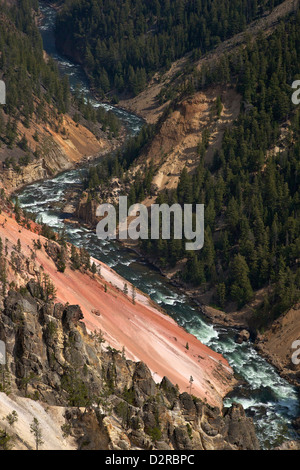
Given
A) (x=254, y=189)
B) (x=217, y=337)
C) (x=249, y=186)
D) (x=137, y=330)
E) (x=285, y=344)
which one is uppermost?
(x=249, y=186)

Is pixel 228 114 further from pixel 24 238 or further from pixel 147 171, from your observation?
pixel 24 238

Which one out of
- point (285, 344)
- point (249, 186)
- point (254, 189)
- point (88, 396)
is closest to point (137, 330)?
point (285, 344)

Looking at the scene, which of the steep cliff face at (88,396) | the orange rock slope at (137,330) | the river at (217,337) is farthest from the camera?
the orange rock slope at (137,330)

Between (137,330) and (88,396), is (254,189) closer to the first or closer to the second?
(137,330)

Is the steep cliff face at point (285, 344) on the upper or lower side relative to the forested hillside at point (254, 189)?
lower

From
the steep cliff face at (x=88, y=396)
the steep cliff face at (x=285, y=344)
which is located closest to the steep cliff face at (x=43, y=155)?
the steep cliff face at (x=285, y=344)

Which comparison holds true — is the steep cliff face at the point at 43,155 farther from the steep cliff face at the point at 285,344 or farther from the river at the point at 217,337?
the steep cliff face at the point at 285,344
